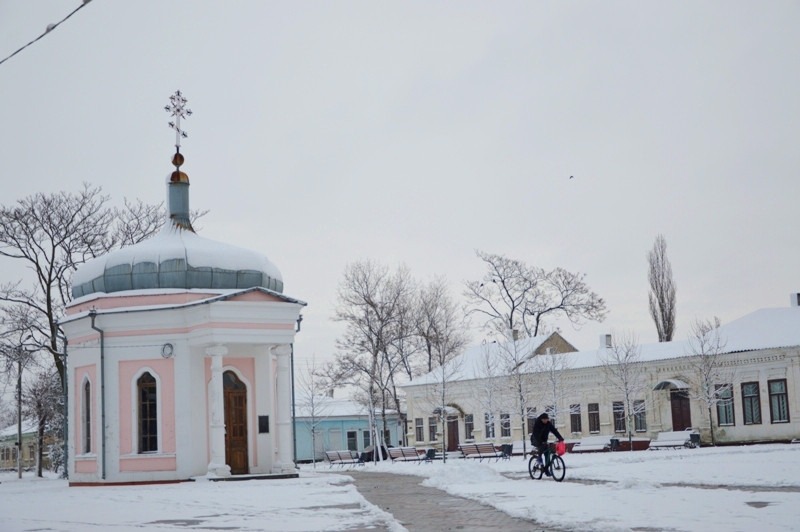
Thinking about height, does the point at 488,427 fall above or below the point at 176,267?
below

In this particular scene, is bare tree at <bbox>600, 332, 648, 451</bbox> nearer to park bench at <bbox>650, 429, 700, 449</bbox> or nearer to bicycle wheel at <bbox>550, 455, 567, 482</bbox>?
park bench at <bbox>650, 429, 700, 449</bbox>

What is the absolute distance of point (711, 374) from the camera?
1593 inches

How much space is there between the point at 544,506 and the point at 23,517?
26.5ft

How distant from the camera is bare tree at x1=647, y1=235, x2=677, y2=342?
181ft

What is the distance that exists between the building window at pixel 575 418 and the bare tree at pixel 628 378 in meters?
2.21

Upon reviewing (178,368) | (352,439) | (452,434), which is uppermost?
(178,368)

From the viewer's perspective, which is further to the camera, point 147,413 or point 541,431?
point 147,413

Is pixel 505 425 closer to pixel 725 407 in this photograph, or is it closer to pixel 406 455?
pixel 725 407

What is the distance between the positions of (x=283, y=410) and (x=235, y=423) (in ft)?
4.37

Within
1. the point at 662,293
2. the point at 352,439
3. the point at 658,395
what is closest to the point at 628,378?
the point at 658,395

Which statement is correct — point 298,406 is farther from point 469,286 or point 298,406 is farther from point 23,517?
point 23,517

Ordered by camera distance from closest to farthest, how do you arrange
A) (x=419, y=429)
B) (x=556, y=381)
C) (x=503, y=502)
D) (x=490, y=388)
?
(x=503, y=502)
(x=490, y=388)
(x=556, y=381)
(x=419, y=429)

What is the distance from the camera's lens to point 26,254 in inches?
1476

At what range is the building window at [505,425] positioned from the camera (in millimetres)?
49875
